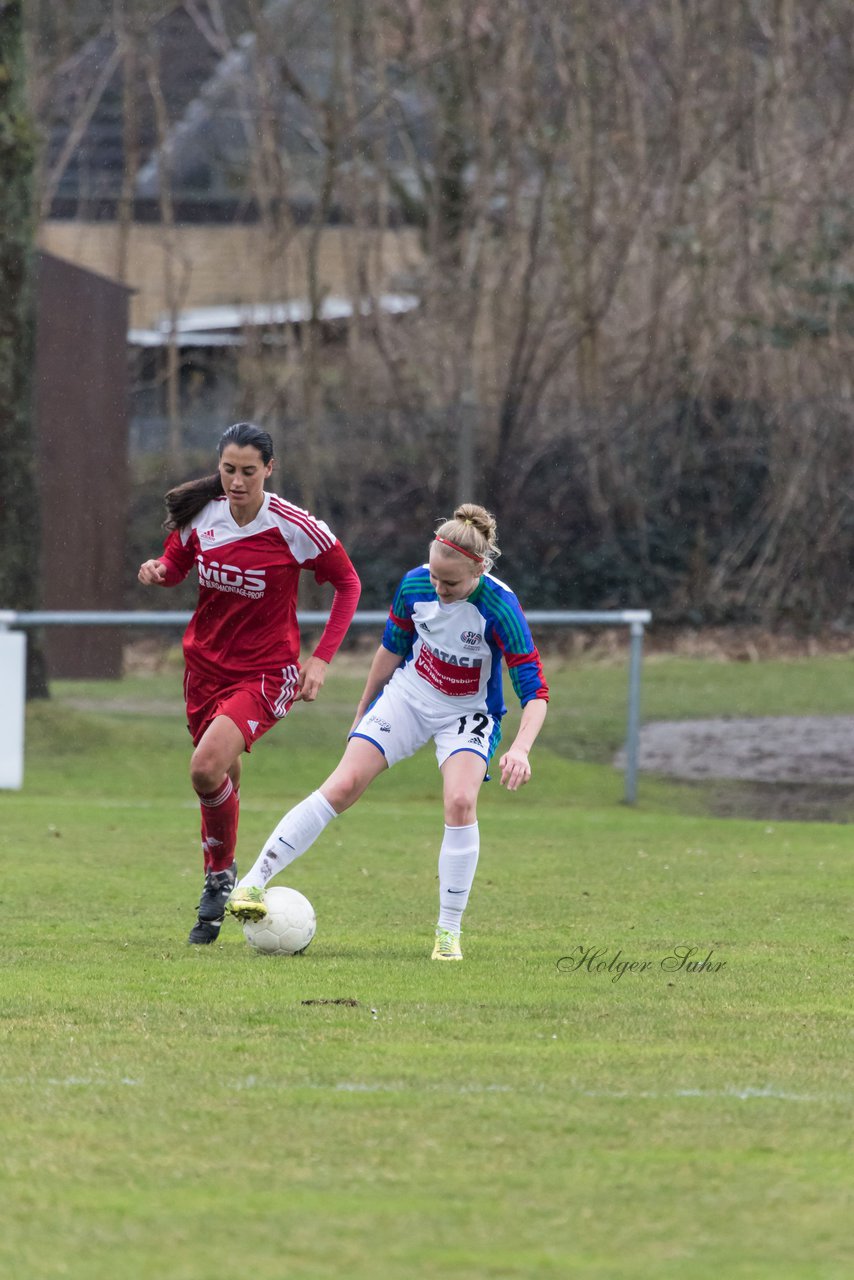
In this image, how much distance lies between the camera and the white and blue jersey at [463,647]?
7.26 m

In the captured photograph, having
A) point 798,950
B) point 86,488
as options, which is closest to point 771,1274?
point 798,950

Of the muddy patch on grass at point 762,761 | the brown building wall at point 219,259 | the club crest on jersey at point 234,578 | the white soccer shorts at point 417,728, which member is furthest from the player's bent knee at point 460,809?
the brown building wall at point 219,259

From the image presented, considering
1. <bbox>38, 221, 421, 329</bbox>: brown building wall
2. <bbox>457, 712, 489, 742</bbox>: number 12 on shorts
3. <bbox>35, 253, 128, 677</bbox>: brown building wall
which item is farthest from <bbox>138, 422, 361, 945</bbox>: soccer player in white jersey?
<bbox>38, 221, 421, 329</bbox>: brown building wall

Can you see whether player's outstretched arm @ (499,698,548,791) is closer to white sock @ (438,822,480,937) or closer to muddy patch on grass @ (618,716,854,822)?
white sock @ (438,822,480,937)

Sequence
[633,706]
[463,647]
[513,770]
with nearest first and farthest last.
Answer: [513,770], [463,647], [633,706]

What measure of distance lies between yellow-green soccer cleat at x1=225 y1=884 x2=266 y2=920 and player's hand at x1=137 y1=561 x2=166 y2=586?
1.33 meters

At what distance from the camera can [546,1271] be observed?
3471mm

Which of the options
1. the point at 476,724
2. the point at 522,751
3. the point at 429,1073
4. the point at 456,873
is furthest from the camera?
the point at 476,724

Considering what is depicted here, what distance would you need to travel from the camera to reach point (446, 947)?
7.19m

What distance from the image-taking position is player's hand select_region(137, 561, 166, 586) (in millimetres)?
7668

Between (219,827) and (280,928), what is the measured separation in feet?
2.61

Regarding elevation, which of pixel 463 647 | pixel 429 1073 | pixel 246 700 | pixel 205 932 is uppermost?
pixel 463 647

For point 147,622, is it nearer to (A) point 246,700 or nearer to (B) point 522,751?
(A) point 246,700

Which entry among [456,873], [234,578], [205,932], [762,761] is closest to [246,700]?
[234,578]
